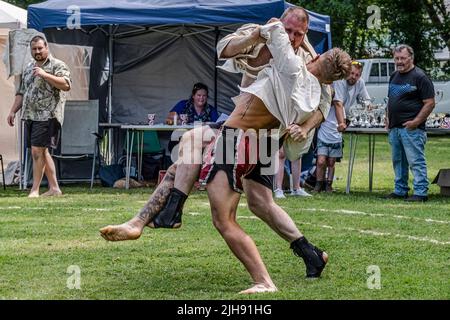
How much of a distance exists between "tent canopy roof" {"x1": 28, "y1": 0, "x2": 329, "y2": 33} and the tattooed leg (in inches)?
290

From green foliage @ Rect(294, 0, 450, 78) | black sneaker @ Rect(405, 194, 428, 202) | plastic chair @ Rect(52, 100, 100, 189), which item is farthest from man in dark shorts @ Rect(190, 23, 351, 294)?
green foliage @ Rect(294, 0, 450, 78)

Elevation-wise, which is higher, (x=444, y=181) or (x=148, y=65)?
(x=148, y=65)

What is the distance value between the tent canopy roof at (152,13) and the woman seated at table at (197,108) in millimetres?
1276

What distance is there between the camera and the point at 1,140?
15.7 meters

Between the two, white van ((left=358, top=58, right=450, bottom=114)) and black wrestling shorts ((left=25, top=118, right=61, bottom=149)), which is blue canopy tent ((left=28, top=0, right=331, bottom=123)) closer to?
black wrestling shorts ((left=25, top=118, right=61, bottom=149))

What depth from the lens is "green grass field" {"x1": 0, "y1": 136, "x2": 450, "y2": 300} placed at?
6.70 meters

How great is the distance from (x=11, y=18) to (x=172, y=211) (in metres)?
9.58

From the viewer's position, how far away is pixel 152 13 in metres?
14.1

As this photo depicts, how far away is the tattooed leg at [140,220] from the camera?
6.52 meters

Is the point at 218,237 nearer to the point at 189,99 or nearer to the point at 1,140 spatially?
the point at 189,99

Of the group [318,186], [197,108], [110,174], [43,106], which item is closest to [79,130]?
[110,174]

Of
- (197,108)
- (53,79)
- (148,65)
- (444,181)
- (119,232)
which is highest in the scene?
(148,65)

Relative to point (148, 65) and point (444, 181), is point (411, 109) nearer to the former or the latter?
point (444, 181)
